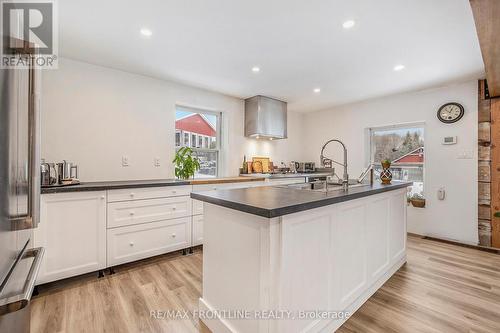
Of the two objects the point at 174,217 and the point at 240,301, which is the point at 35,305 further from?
the point at 240,301

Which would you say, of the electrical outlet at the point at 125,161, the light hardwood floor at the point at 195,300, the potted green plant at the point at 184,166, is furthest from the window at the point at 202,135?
the light hardwood floor at the point at 195,300

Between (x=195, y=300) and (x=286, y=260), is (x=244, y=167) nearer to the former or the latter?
(x=195, y=300)

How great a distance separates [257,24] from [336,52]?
0.97 meters

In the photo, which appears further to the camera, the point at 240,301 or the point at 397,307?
the point at 397,307

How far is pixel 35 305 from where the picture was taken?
1.84 meters

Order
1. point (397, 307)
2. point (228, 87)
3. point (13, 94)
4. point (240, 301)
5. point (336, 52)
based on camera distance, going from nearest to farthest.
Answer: point (13, 94)
point (240, 301)
point (397, 307)
point (336, 52)
point (228, 87)

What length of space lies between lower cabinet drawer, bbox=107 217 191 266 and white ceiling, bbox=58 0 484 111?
1898 millimetres

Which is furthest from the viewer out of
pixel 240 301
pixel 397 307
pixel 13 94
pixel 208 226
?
pixel 397 307

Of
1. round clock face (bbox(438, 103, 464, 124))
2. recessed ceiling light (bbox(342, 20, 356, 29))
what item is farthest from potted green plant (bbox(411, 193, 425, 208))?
recessed ceiling light (bbox(342, 20, 356, 29))

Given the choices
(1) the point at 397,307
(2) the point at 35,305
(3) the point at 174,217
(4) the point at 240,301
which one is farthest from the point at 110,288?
(1) the point at 397,307

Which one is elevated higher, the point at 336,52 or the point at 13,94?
the point at 336,52

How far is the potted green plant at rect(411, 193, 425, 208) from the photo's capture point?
367 cm

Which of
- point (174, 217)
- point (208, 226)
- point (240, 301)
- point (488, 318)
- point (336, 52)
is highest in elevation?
point (336, 52)

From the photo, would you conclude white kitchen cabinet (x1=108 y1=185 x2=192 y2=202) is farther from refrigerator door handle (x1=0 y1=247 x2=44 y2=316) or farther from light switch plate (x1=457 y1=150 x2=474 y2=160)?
light switch plate (x1=457 y1=150 x2=474 y2=160)
